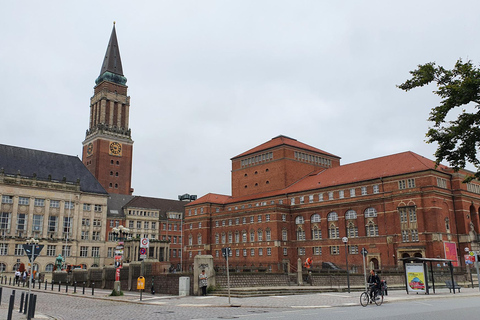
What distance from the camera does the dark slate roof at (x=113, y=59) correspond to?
128 metres

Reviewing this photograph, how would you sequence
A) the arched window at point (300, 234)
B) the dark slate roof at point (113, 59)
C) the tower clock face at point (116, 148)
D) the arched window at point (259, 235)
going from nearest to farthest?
the arched window at point (300, 234) → the arched window at point (259, 235) → the tower clock face at point (116, 148) → the dark slate roof at point (113, 59)

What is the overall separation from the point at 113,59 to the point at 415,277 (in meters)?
118

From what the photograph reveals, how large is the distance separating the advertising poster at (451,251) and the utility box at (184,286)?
41.5 meters

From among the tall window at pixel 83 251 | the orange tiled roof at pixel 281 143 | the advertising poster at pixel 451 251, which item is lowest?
the advertising poster at pixel 451 251

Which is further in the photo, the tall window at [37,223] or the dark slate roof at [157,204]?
the dark slate roof at [157,204]

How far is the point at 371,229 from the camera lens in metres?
64.9

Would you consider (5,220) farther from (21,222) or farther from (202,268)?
(202,268)

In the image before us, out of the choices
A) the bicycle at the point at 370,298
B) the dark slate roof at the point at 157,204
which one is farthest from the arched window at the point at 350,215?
the dark slate roof at the point at 157,204

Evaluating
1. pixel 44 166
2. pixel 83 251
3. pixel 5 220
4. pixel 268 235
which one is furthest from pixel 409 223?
pixel 44 166

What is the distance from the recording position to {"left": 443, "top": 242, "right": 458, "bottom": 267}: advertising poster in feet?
188

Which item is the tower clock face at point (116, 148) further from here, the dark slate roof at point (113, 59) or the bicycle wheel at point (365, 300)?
the bicycle wheel at point (365, 300)

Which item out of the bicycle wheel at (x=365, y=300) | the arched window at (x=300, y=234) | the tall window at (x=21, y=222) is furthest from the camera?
the arched window at (x=300, y=234)

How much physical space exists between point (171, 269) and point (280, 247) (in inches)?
1552

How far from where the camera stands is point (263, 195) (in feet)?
275
